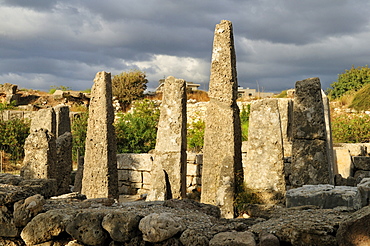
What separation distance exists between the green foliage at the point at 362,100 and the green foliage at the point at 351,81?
5403mm

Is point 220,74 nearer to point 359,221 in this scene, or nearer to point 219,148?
point 219,148

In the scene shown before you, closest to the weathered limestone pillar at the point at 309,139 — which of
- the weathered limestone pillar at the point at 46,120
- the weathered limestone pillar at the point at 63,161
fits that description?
the weathered limestone pillar at the point at 63,161

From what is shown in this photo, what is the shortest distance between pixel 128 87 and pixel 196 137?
12.8 m

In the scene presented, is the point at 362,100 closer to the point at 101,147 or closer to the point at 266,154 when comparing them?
the point at 266,154

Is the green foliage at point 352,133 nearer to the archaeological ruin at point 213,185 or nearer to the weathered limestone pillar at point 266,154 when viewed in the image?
the archaeological ruin at point 213,185

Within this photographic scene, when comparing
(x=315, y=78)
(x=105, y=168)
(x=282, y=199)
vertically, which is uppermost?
(x=315, y=78)

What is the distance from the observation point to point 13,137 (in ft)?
63.4

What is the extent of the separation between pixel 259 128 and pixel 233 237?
4.55 meters

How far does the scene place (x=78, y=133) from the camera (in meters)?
18.2

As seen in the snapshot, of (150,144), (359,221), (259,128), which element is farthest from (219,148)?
(150,144)

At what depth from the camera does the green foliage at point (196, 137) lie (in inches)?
639

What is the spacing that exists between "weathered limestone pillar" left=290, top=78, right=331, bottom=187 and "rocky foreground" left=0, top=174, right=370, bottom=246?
303 cm

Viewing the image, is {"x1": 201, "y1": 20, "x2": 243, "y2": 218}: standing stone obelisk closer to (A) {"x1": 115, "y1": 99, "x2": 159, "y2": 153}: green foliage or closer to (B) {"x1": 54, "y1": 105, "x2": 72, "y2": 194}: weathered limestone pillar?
(B) {"x1": 54, "y1": 105, "x2": 72, "y2": 194}: weathered limestone pillar

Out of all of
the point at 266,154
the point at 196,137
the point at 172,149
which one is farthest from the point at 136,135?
the point at 266,154
